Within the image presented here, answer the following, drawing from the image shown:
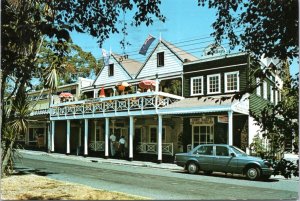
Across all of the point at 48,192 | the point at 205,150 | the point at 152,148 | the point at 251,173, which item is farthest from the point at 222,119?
the point at 48,192

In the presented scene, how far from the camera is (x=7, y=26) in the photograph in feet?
14.7

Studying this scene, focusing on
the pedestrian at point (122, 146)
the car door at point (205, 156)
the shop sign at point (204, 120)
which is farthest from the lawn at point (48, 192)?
the pedestrian at point (122, 146)

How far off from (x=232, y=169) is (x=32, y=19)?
11.5 metres

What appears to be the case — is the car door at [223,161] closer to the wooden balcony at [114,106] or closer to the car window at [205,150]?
the car window at [205,150]

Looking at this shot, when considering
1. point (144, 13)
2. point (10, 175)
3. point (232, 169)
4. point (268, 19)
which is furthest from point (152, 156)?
point (268, 19)

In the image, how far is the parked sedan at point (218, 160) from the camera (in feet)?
45.1

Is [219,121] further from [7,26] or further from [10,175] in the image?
[7,26]

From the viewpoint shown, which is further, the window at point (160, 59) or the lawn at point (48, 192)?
the window at point (160, 59)

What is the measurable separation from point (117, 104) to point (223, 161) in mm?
10323

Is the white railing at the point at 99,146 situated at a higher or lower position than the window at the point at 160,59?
lower

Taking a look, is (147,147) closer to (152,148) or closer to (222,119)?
(152,148)

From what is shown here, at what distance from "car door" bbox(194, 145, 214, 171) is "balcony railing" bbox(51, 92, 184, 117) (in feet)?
17.6

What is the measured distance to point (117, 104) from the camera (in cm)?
2338

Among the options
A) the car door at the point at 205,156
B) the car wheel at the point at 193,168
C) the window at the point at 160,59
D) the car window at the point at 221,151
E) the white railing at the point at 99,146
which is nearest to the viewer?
the car window at the point at 221,151
